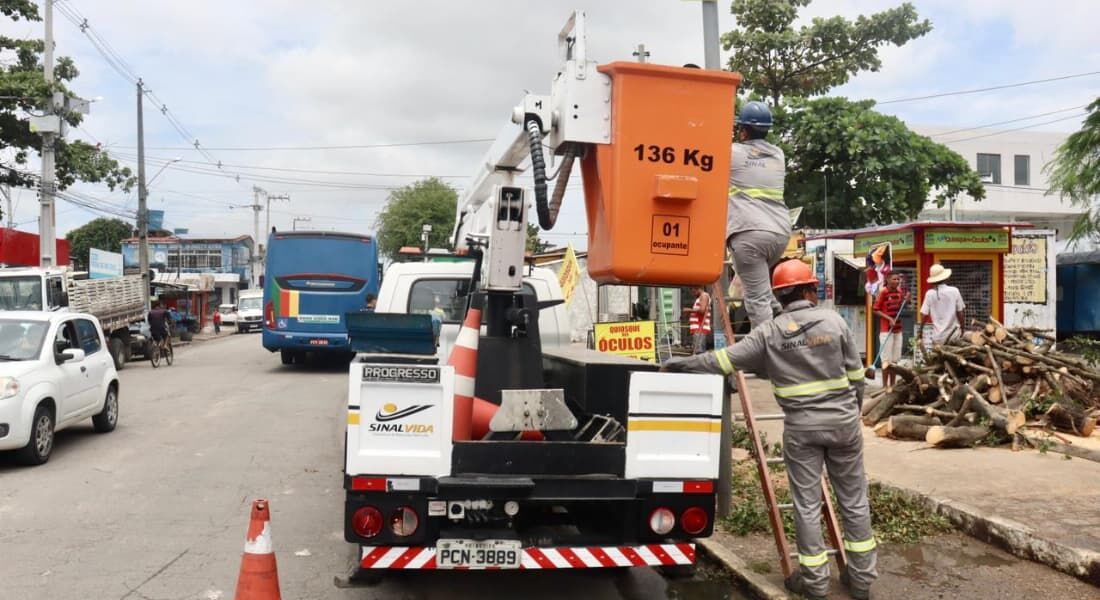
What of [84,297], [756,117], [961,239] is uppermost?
[756,117]

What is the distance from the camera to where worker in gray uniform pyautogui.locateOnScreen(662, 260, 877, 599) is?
4812mm

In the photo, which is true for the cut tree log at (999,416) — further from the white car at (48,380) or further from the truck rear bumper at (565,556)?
the white car at (48,380)

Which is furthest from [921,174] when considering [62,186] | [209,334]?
[209,334]

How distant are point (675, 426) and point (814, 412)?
906mm

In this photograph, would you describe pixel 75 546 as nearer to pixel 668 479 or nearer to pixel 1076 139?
pixel 668 479

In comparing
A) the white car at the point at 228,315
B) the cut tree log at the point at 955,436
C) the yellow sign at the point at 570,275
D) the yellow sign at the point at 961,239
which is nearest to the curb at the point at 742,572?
the cut tree log at the point at 955,436

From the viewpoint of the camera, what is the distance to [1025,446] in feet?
27.3

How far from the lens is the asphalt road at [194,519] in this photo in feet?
17.5

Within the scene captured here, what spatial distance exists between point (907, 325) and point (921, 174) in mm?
7946

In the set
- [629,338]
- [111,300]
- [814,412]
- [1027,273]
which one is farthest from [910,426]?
[111,300]

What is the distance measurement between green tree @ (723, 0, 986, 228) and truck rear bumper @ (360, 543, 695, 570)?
60.0 ft

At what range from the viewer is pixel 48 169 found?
23.5 metres

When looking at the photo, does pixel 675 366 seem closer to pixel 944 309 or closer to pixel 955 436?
pixel 955 436

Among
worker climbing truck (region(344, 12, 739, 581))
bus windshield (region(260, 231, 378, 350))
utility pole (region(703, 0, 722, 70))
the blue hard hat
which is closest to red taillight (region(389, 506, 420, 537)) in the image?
worker climbing truck (region(344, 12, 739, 581))
